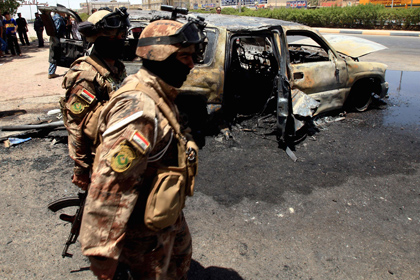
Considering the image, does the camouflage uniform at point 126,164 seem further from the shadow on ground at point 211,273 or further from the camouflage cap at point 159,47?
the shadow on ground at point 211,273

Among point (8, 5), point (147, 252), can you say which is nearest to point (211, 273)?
point (147, 252)

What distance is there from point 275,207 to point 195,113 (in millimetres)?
2206

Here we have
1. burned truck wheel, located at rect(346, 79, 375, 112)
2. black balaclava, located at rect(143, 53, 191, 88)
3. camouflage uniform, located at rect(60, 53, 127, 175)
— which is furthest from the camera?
burned truck wheel, located at rect(346, 79, 375, 112)

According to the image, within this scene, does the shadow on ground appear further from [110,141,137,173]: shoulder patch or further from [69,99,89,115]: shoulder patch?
[110,141,137,173]: shoulder patch

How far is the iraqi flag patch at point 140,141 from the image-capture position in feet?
4.33

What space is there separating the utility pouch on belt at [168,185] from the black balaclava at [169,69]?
122 mm

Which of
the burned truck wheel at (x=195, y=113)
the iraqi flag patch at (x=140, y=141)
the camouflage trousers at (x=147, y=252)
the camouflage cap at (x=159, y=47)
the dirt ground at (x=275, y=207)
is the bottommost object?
the dirt ground at (x=275, y=207)

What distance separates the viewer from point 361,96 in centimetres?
686

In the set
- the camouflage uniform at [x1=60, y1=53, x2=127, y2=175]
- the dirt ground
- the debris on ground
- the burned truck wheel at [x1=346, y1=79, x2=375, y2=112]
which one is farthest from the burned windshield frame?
the burned truck wheel at [x1=346, y1=79, x2=375, y2=112]

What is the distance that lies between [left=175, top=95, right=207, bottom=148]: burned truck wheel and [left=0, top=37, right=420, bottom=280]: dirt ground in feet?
0.74

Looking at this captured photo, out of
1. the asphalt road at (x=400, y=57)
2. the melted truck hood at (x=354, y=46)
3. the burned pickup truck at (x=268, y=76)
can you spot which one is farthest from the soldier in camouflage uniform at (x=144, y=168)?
the asphalt road at (x=400, y=57)

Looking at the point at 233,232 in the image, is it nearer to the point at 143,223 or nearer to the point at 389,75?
the point at 143,223

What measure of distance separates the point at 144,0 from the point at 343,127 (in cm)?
3750

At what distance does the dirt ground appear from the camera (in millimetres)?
2900
